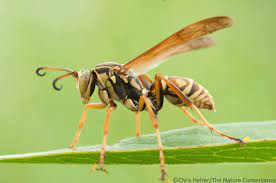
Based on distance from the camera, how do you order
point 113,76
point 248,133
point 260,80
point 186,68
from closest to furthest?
point 248,133
point 113,76
point 260,80
point 186,68

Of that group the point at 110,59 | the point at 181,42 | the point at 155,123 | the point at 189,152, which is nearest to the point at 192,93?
the point at 155,123

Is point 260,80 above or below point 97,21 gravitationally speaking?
below

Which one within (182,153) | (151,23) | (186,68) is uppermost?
(151,23)

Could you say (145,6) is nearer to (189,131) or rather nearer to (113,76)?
(113,76)

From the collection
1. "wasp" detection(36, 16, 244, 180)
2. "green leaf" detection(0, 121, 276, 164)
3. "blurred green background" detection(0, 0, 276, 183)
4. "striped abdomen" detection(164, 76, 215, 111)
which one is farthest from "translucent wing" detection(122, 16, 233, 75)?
"blurred green background" detection(0, 0, 276, 183)

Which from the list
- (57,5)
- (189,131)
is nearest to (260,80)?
(57,5)

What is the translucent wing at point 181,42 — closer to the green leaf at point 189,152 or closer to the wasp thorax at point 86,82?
the wasp thorax at point 86,82

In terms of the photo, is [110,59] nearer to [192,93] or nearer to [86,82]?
[86,82]
